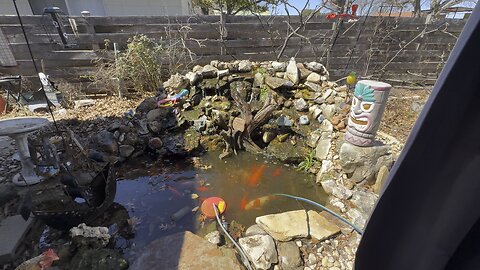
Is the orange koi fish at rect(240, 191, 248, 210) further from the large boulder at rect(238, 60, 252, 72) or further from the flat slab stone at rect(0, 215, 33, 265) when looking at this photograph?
the large boulder at rect(238, 60, 252, 72)

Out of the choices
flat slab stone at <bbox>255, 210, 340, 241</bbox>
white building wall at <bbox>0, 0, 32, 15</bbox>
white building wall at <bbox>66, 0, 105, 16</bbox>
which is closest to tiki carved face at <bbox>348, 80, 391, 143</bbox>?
flat slab stone at <bbox>255, 210, 340, 241</bbox>

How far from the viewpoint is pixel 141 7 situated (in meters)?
11.3

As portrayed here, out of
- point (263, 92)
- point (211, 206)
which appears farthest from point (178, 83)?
point (211, 206)

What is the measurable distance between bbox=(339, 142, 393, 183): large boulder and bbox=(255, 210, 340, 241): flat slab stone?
0.92m

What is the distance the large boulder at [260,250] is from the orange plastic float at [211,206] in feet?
1.91

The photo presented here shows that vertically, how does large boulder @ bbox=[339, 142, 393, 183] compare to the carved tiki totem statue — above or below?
below

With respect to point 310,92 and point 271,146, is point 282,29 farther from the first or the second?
point 271,146

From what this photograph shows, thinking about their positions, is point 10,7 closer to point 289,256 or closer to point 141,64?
point 141,64

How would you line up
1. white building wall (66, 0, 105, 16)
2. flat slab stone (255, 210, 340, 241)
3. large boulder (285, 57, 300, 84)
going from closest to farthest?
flat slab stone (255, 210, 340, 241), large boulder (285, 57, 300, 84), white building wall (66, 0, 105, 16)

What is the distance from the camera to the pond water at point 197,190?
301 centimetres

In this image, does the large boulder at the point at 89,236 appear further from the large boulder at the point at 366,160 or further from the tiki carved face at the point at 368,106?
the tiki carved face at the point at 368,106

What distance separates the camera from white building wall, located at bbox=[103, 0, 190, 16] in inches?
422

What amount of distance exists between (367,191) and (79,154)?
14.4ft

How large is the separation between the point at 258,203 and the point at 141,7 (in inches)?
452
